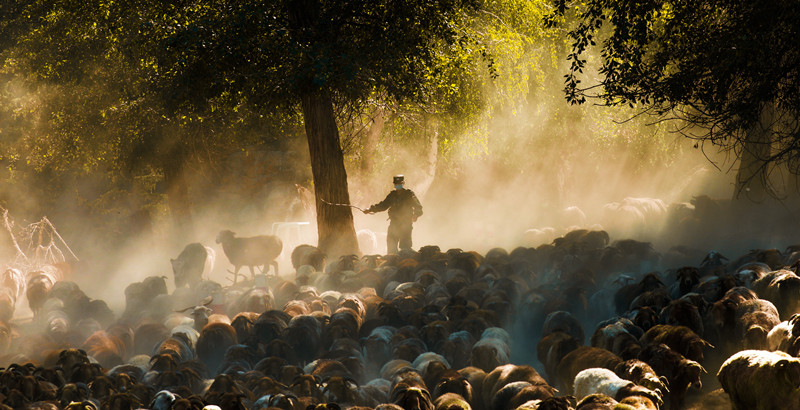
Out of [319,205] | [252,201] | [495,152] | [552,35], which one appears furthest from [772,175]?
[252,201]

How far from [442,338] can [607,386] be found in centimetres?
360

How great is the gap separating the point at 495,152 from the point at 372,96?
16.3 meters

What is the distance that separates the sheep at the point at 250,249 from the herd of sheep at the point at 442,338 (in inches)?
99.9

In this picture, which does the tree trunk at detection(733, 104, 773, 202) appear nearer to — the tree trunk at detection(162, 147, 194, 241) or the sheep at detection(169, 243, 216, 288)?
the sheep at detection(169, 243, 216, 288)

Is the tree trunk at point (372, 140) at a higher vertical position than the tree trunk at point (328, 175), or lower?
higher

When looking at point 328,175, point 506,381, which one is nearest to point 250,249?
point 328,175

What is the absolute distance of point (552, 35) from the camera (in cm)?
2412

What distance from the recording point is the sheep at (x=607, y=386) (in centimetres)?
719

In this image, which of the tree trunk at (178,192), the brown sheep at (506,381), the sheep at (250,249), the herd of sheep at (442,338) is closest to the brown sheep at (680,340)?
the herd of sheep at (442,338)

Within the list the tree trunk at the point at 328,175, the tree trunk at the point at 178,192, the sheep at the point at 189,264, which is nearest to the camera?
the tree trunk at the point at 328,175

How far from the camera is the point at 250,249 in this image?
19.8 m

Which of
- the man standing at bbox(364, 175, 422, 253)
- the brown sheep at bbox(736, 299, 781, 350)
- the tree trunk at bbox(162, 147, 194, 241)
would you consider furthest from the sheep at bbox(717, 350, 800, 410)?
the tree trunk at bbox(162, 147, 194, 241)

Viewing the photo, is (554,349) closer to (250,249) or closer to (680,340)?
(680,340)

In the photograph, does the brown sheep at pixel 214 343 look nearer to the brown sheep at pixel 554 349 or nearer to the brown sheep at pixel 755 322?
the brown sheep at pixel 554 349
